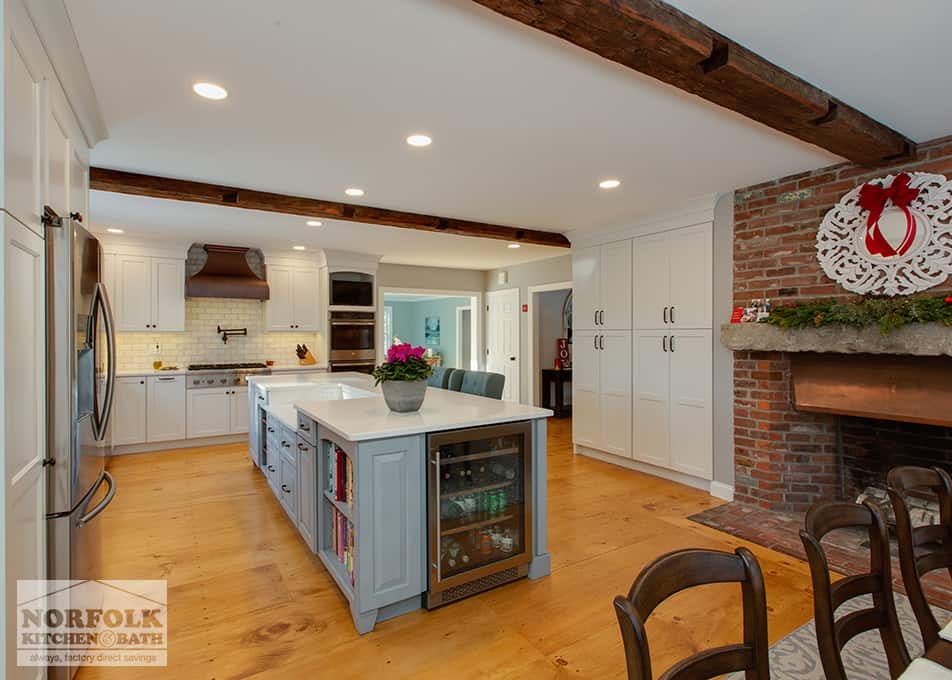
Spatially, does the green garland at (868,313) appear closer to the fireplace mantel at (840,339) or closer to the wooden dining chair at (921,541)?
the fireplace mantel at (840,339)

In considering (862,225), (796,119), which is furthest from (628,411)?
(796,119)

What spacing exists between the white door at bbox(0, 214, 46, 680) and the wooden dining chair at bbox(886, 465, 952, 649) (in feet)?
8.06

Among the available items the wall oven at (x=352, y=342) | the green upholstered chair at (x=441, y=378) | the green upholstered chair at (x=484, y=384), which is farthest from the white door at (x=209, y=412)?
the green upholstered chair at (x=484, y=384)

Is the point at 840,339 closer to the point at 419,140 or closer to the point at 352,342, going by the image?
the point at 419,140

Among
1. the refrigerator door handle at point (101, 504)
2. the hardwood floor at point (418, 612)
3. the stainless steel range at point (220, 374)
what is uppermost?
the stainless steel range at point (220, 374)

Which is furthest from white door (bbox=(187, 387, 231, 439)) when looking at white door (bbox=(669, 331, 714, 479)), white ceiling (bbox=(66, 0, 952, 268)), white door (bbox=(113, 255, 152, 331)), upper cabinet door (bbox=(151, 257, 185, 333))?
white door (bbox=(669, 331, 714, 479))

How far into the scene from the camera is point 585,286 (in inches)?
209

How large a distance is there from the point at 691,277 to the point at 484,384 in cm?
198

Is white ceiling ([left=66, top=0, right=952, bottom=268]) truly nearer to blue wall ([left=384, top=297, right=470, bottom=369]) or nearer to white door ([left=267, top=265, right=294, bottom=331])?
white door ([left=267, top=265, right=294, bottom=331])

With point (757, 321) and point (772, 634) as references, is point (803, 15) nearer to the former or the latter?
point (757, 321)

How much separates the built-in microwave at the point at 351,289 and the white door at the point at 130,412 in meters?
2.38

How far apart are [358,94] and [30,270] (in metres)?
1.49

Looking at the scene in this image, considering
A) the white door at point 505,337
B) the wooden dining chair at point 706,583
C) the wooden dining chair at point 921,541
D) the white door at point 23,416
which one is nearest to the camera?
the wooden dining chair at point 706,583

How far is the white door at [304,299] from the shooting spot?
6629 mm
